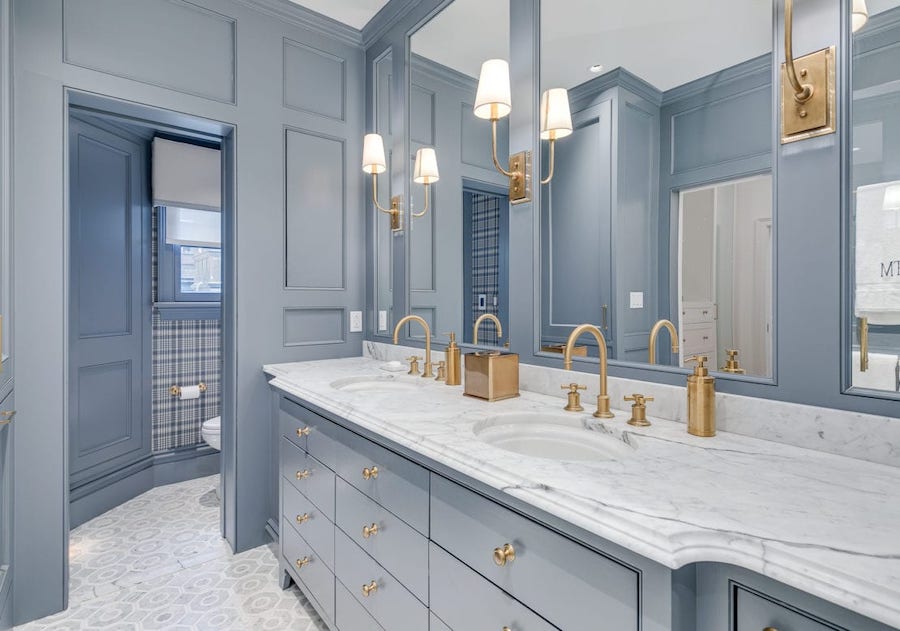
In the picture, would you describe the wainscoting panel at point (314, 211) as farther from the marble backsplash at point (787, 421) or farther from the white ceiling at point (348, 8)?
the marble backsplash at point (787, 421)

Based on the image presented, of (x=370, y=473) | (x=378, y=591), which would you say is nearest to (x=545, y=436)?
(x=370, y=473)

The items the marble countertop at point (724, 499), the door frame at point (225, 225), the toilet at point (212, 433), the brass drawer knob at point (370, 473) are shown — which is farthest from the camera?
the toilet at point (212, 433)

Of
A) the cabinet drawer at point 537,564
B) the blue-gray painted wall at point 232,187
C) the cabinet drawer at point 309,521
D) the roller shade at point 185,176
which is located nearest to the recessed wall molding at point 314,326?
the blue-gray painted wall at point 232,187

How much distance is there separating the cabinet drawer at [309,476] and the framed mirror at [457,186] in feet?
2.51

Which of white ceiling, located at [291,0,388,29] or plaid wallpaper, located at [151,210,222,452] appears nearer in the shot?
white ceiling, located at [291,0,388,29]

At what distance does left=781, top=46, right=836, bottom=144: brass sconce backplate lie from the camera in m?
0.96

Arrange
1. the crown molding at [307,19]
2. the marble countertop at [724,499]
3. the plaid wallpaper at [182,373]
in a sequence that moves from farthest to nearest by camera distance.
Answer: the plaid wallpaper at [182,373], the crown molding at [307,19], the marble countertop at [724,499]

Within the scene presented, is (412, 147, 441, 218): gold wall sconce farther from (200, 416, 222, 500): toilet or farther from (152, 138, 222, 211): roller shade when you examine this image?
(200, 416, 222, 500): toilet

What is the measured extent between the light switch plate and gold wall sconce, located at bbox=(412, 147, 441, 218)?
1.14 m

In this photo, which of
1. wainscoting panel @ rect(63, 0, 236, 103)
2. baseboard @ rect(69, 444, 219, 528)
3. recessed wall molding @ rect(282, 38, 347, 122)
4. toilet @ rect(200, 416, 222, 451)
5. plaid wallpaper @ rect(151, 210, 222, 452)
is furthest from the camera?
plaid wallpaper @ rect(151, 210, 222, 452)

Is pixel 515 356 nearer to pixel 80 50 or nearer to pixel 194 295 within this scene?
pixel 80 50

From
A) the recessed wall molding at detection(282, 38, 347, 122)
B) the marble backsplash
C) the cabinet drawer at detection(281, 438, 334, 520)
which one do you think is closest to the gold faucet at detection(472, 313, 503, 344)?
the marble backsplash

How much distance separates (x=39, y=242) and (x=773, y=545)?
8.16 feet

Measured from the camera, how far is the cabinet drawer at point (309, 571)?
5.32 ft
